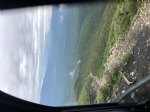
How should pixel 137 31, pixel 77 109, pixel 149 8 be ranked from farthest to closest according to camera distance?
1. pixel 137 31
2. pixel 149 8
3. pixel 77 109

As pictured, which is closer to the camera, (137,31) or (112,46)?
(137,31)

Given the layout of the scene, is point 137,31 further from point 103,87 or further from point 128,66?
point 103,87

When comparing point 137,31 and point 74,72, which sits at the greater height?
point 137,31

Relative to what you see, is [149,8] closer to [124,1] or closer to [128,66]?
[128,66]

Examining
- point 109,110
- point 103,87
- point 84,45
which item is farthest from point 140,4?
point 84,45

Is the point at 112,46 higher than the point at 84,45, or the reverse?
the point at 112,46

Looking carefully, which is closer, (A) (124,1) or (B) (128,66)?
(B) (128,66)

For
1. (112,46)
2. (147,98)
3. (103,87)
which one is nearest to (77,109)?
(147,98)

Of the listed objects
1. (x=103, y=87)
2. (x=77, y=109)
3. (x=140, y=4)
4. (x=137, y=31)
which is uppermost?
(x=77, y=109)

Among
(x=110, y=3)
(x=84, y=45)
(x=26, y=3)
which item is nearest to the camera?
(x=26, y=3)
